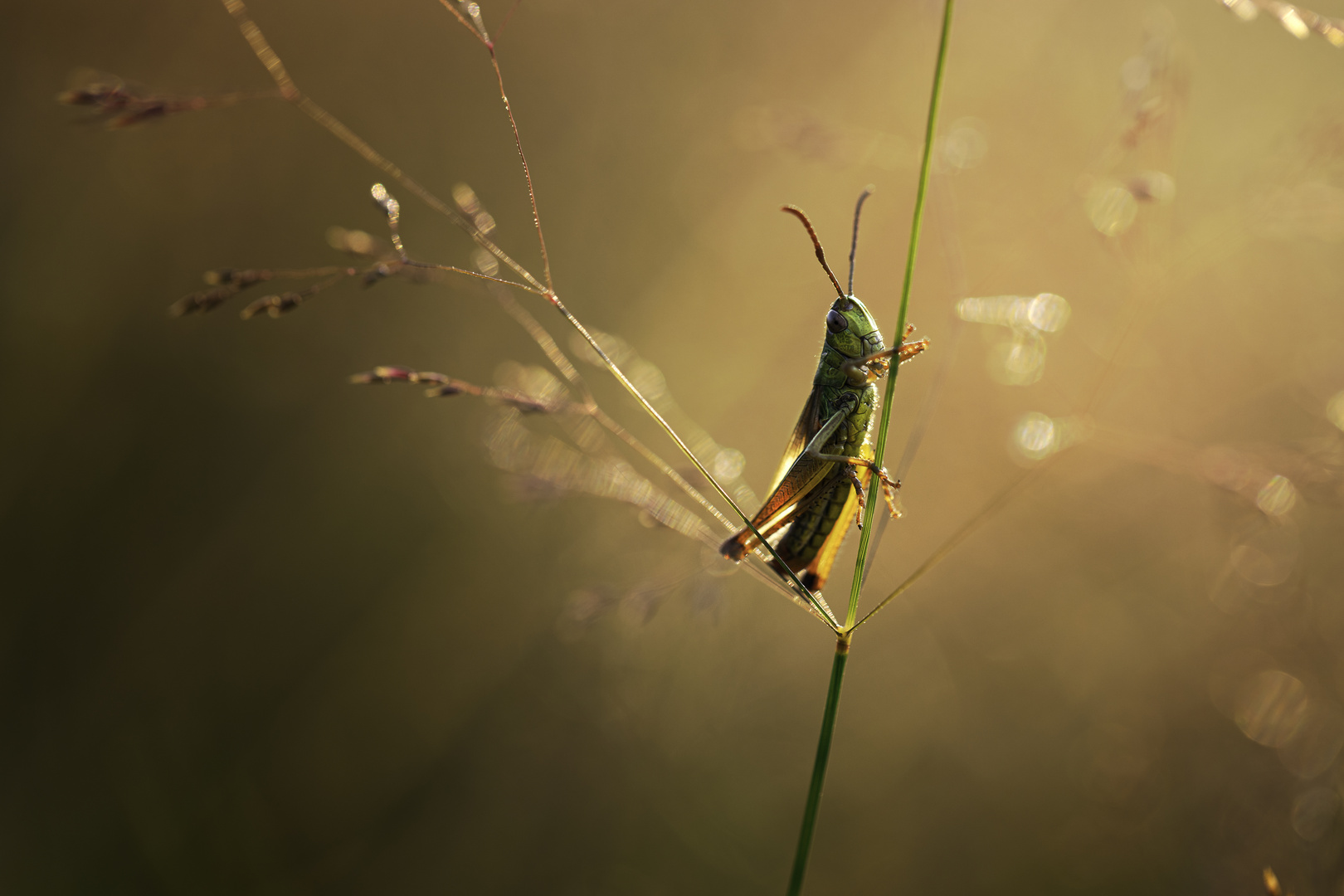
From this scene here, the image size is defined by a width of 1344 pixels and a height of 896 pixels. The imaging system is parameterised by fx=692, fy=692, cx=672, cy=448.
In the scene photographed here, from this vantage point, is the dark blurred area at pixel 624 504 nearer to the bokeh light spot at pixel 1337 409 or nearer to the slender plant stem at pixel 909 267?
the bokeh light spot at pixel 1337 409

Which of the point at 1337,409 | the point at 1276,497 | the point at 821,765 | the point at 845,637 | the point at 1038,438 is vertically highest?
the point at 1337,409

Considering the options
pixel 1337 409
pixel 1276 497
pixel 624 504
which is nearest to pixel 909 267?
pixel 1276 497

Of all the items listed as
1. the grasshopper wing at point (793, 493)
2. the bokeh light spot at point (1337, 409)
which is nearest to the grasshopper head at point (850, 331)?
the grasshopper wing at point (793, 493)

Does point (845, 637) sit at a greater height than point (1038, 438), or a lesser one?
lesser

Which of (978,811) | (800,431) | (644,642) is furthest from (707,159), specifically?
(978,811)

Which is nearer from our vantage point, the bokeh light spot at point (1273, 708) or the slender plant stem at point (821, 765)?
the slender plant stem at point (821, 765)

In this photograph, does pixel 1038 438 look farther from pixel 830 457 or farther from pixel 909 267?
pixel 909 267

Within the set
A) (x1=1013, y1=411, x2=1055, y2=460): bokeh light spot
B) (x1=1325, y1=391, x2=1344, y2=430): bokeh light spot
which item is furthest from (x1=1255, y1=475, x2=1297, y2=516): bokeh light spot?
(x1=1013, y1=411, x2=1055, y2=460): bokeh light spot

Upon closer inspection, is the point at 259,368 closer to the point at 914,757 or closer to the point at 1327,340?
the point at 914,757
